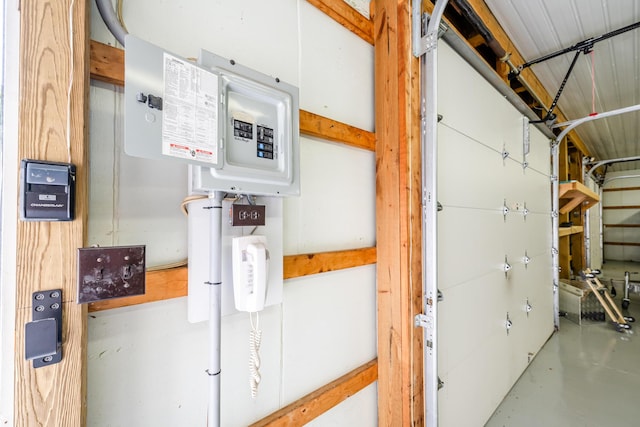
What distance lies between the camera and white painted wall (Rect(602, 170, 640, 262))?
23.3ft

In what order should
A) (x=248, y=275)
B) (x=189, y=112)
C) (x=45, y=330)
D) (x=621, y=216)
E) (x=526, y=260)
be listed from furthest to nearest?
(x=621, y=216), (x=526, y=260), (x=248, y=275), (x=189, y=112), (x=45, y=330)

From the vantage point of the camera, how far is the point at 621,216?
7.32 m

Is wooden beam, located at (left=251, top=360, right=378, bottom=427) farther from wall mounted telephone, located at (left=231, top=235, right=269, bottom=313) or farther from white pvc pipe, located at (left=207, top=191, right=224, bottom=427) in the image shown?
wall mounted telephone, located at (left=231, top=235, right=269, bottom=313)

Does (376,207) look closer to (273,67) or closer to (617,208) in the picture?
(273,67)

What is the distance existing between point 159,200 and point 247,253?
0.29 m

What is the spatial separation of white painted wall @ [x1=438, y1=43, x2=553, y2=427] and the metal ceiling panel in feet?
1.64

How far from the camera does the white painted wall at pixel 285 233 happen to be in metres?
0.70

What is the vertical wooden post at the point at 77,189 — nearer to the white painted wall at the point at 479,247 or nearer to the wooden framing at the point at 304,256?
the wooden framing at the point at 304,256

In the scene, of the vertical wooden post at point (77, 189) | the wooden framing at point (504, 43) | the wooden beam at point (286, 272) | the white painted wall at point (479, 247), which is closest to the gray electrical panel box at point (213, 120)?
the vertical wooden post at point (77, 189)

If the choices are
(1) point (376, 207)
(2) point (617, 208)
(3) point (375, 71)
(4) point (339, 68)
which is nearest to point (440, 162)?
(1) point (376, 207)

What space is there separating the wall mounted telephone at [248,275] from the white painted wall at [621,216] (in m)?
9.72

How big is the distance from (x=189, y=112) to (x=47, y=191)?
0.32 meters

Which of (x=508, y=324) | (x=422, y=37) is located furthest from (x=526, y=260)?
(x=422, y=37)

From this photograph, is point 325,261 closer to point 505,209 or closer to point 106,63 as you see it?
point 106,63
